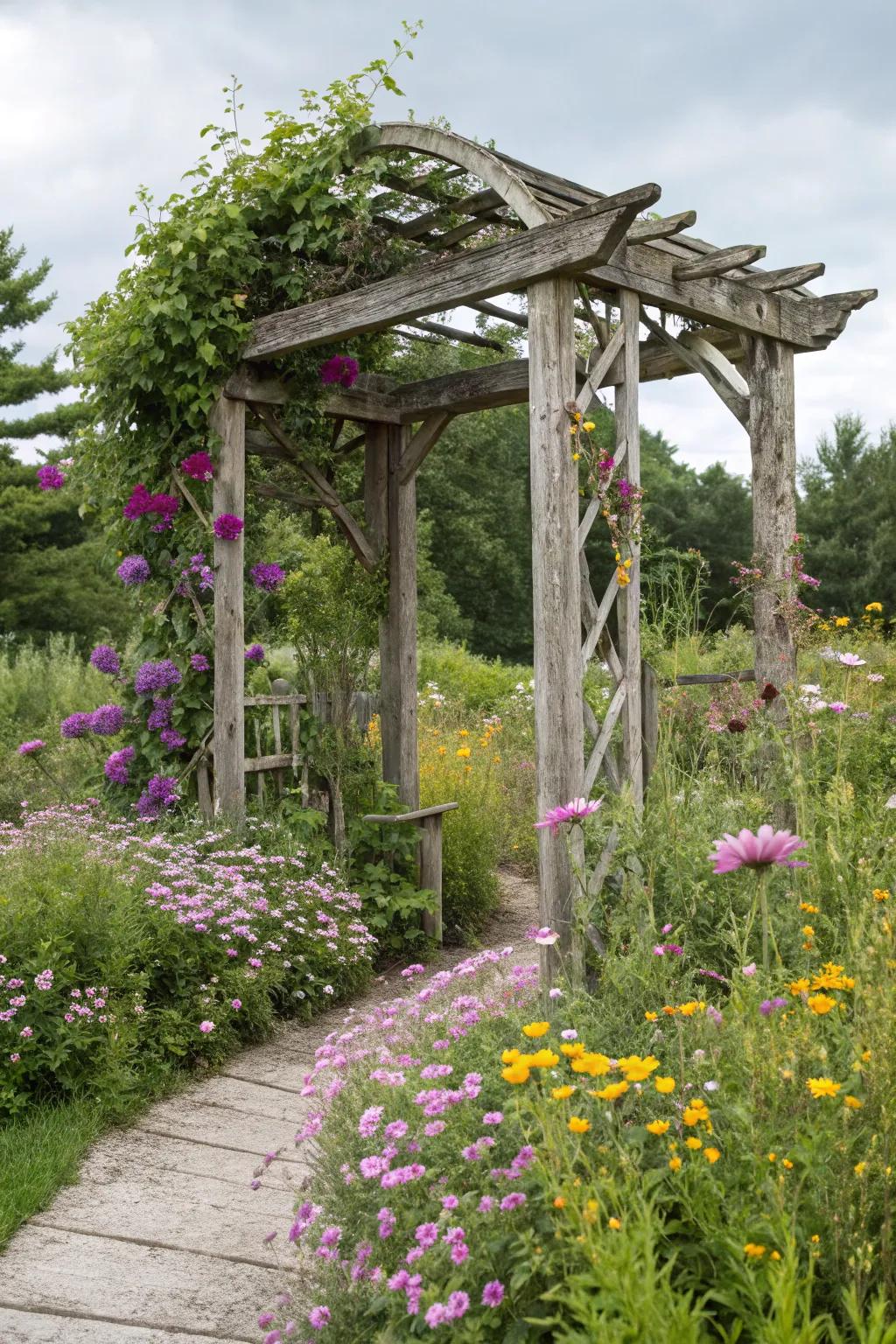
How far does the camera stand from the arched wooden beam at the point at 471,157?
183 inches

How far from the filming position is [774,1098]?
2.05 meters

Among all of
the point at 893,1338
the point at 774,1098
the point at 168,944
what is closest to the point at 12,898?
the point at 168,944

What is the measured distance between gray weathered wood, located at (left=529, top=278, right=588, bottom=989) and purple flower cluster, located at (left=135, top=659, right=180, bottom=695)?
2473mm

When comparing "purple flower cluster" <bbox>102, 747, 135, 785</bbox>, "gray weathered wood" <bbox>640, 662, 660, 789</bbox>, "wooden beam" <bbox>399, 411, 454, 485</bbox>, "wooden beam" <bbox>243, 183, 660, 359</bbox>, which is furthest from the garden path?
"wooden beam" <bbox>399, 411, 454, 485</bbox>

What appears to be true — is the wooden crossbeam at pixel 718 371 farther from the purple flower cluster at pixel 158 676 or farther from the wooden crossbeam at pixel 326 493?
the purple flower cluster at pixel 158 676

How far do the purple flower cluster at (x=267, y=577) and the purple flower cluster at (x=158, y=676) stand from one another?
2.00 ft

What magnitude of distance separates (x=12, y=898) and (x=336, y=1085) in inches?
83.6

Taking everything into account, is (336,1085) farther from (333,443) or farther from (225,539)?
(333,443)

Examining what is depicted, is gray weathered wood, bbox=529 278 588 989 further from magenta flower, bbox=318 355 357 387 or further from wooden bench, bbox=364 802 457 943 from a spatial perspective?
wooden bench, bbox=364 802 457 943

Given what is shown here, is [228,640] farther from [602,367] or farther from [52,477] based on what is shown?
[602,367]

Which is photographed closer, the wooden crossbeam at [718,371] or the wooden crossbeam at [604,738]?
the wooden crossbeam at [604,738]

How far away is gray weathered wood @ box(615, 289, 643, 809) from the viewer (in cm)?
485

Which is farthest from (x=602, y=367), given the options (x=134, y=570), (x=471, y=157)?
(x=134, y=570)

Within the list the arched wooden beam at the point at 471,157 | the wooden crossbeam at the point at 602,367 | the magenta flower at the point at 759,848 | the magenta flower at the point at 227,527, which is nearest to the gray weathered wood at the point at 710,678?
the wooden crossbeam at the point at 602,367
